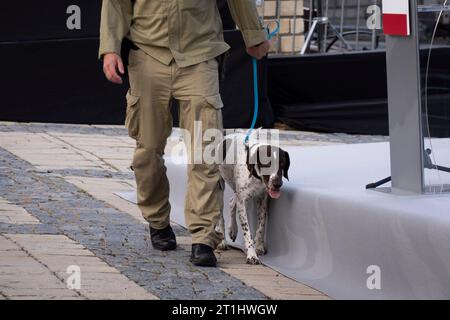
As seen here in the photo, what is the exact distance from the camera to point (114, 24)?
6.19 metres

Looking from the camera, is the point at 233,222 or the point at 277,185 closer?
the point at 277,185

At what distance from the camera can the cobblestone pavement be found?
5.65m

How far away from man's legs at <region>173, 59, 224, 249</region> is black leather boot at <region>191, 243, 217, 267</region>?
0.02m

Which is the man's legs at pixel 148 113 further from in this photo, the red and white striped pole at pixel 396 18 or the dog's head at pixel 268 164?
the red and white striped pole at pixel 396 18

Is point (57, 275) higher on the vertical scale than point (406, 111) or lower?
lower

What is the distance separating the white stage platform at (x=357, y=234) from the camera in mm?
5105

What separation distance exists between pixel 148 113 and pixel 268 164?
2.48 ft

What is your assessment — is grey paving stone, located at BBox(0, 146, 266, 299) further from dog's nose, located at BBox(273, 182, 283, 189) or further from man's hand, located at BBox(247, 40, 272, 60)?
man's hand, located at BBox(247, 40, 272, 60)

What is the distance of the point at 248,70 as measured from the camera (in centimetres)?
1213

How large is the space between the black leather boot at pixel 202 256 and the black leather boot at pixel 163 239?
38 centimetres

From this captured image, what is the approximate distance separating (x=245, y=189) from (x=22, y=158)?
152 inches

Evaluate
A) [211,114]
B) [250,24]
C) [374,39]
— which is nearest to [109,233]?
[211,114]

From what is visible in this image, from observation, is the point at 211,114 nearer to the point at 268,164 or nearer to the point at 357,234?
the point at 268,164

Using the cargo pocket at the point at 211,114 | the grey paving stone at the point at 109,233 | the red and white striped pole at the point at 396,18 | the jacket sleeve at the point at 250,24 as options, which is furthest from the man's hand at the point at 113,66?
the red and white striped pole at the point at 396,18
